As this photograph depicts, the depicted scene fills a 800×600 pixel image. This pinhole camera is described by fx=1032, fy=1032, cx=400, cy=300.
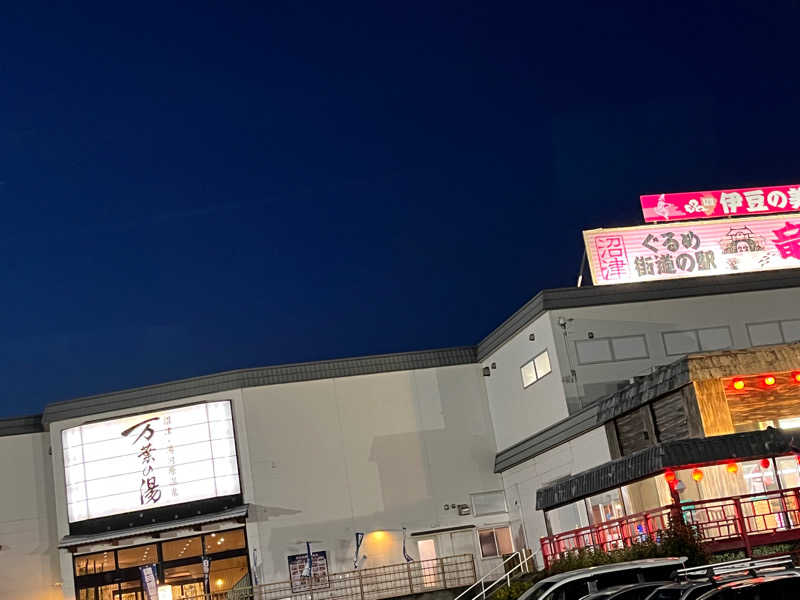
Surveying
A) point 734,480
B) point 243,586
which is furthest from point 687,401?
point 243,586

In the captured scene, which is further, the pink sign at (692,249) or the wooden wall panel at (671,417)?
the pink sign at (692,249)

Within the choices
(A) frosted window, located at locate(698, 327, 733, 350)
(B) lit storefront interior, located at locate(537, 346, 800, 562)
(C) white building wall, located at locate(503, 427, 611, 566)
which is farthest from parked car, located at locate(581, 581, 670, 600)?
(A) frosted window, located at locate(698, 327, 733, 350)

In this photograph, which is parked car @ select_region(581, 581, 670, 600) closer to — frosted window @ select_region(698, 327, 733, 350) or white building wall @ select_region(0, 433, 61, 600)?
frosted window @ select_region(698, 327, 733, 350)

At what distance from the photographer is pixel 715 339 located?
34.8 meters

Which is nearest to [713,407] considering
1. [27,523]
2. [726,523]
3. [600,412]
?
[726,523]

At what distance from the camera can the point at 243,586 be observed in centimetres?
3522

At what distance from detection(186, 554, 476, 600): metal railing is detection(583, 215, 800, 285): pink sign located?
→ 11.0m

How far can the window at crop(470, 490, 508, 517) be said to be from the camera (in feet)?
122

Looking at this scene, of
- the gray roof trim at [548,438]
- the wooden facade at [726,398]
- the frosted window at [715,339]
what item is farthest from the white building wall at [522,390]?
the wooden facade at [726,398]

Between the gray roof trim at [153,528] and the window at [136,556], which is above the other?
the gray roof trim at [153,528]

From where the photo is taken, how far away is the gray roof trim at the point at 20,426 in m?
39.2

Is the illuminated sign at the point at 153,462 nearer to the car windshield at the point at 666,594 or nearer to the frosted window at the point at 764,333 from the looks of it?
the frosted window at the point at 764,333

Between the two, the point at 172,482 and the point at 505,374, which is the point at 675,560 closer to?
the point at 505,374

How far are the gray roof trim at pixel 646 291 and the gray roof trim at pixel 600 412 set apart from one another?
13.2ft
